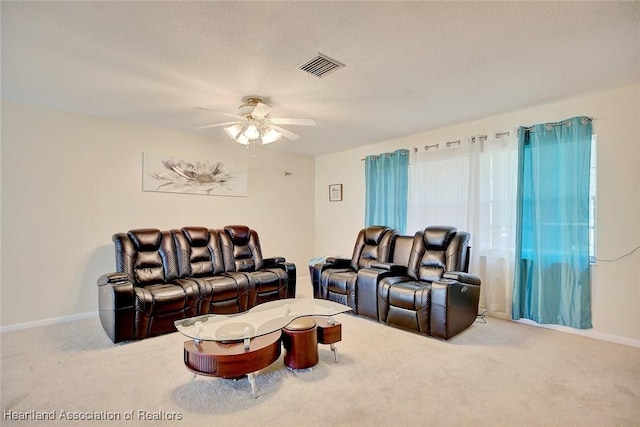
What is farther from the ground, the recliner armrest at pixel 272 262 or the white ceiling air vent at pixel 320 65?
the white ceiling air vent at pixel 320 65

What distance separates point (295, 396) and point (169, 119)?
3.50 m

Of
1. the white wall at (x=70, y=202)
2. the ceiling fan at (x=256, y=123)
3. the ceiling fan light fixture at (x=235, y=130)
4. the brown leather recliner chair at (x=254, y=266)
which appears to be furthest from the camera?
the brown leather recliner chair at (x=254, y=266)

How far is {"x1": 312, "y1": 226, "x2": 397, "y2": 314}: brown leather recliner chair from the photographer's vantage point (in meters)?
3.92

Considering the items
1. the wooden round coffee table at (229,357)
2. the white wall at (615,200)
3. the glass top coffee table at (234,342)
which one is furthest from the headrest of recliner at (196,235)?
the white wall at (615,200)

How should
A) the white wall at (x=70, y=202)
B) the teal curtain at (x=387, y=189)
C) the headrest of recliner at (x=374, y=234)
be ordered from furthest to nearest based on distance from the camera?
the teal curtain at (x=387, y=189) → the headrest of recliner at (x=374, y=234) → the white wall at (x=70, y=202)

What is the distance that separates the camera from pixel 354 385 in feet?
7.38

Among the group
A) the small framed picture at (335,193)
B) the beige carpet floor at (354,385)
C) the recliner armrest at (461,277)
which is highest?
the small framed picture at (335,193)

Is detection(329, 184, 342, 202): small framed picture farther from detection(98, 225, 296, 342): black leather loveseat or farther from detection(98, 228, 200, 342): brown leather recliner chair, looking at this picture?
detection(98, 228, 200, 342): brown leather recliner chair

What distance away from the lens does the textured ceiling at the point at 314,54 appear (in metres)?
1.94

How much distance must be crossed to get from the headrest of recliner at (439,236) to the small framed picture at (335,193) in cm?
225

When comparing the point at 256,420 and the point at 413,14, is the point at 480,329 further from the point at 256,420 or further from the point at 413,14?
the point at 413,14

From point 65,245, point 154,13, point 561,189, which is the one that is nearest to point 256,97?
point 154,13

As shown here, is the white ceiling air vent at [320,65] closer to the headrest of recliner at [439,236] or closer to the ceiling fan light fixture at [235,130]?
the ceiling fan light fixture at [235,130]

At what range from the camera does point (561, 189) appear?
3369mm
